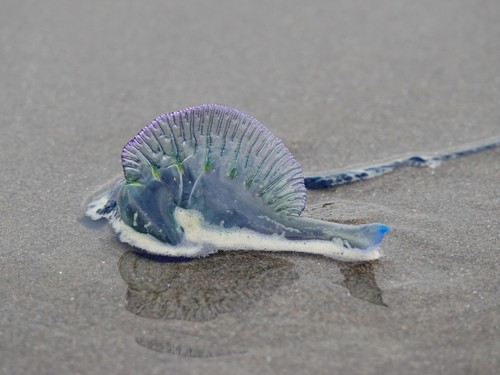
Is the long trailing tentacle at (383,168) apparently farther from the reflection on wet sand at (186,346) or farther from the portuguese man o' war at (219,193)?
the reflection on wet sand at (186,346)

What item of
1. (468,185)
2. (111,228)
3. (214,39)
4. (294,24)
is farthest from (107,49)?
(468,185)

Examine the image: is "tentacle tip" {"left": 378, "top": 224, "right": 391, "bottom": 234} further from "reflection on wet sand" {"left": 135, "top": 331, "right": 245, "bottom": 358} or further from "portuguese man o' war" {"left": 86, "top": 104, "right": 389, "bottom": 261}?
"reflection on wet sand" {"left": 135, "top": 331, "right": 245, "bottom": 358}

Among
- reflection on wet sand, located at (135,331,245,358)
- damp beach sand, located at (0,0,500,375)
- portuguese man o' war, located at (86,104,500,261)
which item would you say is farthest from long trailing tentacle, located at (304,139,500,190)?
reflection on wet sand, located at (135,331,245,358)

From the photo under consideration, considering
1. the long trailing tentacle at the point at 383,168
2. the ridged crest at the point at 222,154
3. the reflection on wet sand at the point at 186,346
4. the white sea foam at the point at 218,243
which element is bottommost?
the long trailing tentacle at the point at 383,168

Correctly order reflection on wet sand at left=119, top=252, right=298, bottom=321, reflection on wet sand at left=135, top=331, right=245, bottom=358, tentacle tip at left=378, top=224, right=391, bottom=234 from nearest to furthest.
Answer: reflection on wet sand at left=135, top=331, right=245, bottom=358 → reflection on wet sand at left=119, top=252, right=298, bottom=321 → tentacle tip at left=378, top=224, right=391, bottom=234

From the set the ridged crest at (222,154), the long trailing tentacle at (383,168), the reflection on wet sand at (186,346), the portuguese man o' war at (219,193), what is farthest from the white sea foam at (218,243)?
the long trailing tentacle at (383,168)

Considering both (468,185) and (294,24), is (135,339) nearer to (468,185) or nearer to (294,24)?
(468,185)
